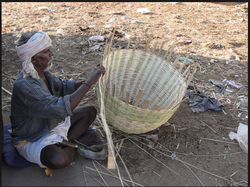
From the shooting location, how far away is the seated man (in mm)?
1378

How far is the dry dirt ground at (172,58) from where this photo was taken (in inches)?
70.1

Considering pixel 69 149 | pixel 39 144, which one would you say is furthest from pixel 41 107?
pixel 69 149

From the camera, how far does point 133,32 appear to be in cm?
454

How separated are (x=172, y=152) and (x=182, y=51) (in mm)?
2614

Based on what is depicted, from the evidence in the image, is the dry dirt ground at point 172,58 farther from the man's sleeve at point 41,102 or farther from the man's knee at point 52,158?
the man's sleeve at point 41,102

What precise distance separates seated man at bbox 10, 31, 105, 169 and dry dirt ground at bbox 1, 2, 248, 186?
24 centimetres

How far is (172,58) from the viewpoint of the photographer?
3.75m

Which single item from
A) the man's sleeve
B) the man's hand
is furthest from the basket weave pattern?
the man's sleeve

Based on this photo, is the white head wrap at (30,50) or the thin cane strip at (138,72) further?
the thin cane strip at (138,72)

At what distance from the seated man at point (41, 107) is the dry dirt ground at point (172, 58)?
239 millimetres

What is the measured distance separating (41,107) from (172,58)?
9.69 feet

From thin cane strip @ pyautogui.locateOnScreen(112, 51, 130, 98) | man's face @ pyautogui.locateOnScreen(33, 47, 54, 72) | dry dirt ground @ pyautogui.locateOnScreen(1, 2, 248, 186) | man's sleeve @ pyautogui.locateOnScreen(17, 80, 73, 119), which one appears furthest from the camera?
thin cane strip @ pyautogui.locateOnScreen(112, 51, 130, 98)

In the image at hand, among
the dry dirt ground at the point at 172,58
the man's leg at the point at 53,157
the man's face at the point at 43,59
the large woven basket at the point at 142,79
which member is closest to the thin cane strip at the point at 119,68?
the large woven basket at the point at 142,79

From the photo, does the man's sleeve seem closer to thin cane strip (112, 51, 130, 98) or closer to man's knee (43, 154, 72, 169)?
man's knee (43, 154, 72, 169)
